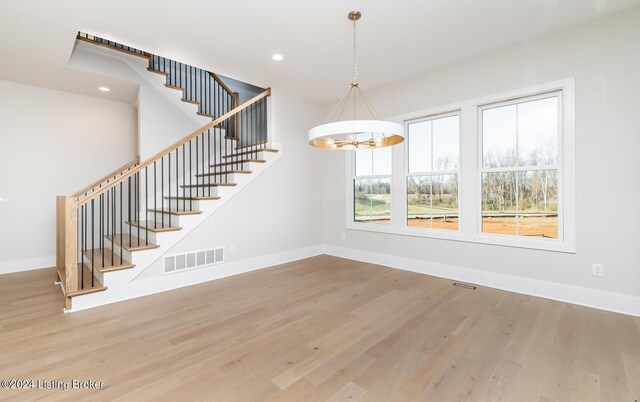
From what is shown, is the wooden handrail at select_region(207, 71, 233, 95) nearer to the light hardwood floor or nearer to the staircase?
the staircase

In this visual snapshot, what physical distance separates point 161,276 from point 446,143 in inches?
161

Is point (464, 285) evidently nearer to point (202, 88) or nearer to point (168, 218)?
point (168, 218)

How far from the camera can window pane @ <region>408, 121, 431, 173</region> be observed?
4359 millimetres

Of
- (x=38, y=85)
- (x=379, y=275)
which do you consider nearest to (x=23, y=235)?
(x=38, y=85)

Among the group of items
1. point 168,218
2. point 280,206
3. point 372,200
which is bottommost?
point 168,218

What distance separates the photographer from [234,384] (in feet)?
6.03

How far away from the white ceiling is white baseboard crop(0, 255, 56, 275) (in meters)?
2.56

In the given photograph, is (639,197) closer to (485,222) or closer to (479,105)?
(485,222)

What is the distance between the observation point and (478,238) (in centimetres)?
378

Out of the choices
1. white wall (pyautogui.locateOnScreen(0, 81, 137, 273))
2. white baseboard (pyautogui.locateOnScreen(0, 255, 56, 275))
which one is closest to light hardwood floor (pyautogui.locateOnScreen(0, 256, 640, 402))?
white baseboard (pyautogui.locateOnScreen(0, 255, 56, 275))

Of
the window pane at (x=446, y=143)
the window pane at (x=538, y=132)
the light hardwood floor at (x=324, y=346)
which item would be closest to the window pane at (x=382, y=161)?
the window pane at (x=446, y=143)

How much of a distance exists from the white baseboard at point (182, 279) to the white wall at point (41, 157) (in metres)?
2.33

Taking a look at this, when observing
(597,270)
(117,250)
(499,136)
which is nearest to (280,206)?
(117,250)

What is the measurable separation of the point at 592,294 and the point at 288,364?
10.2 ft
